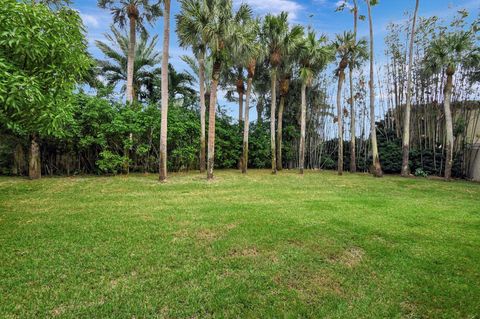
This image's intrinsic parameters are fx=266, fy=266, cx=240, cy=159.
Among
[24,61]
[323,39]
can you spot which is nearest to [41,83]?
[24,61]

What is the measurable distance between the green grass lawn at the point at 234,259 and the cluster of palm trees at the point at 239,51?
4.83 metres

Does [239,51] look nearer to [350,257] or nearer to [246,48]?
[246,48]

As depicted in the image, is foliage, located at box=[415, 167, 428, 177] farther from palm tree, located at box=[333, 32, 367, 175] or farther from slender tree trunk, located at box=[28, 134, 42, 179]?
slender tree trunk, located at box=[28, 134, 42, 179]

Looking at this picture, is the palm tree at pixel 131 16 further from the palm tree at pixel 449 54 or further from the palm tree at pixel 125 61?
the palm tree at pixel 449 54

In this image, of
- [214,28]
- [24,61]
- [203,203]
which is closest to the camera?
[24,61]

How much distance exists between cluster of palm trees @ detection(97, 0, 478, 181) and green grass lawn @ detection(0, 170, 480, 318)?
4829 mm

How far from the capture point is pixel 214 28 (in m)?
9.47

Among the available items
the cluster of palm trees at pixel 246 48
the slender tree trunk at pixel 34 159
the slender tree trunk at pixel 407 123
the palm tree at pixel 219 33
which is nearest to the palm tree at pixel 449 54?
the slender tree trunk at pixel 407 123

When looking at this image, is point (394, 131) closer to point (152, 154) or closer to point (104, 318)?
point (152, 154)

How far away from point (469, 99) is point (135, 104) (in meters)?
16.3

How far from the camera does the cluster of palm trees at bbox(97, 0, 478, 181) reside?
31.3ft

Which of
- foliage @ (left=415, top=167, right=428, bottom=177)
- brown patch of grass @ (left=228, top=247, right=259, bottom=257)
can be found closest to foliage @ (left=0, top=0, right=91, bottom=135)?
brown patch of grass @ (left=228, top=247, right=259, bottom=257)

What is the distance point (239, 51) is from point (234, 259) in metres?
8.79

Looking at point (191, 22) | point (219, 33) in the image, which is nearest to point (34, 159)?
point (191, 22)
